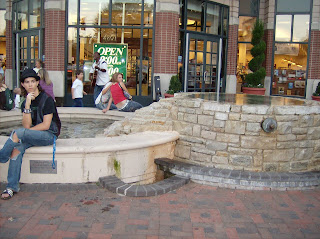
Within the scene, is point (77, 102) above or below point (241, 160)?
above

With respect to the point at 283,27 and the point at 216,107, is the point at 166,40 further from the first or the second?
the point at 216,107

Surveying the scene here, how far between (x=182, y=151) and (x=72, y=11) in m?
9.04

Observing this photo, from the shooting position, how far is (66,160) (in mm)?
5562

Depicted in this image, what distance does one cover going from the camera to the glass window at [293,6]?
17859 mm

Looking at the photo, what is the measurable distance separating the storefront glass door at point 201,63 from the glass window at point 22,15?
6628 millimetres

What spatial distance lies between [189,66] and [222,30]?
2497 millimetres

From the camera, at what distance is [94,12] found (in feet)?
45.9

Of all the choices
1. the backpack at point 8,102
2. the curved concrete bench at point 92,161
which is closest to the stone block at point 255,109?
the curved concrete bench at point 92,161

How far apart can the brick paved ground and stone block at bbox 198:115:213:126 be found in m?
1.13

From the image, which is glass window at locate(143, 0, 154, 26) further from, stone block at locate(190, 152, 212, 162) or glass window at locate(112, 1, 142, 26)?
stone block at locate(190, 152, 212, 162)

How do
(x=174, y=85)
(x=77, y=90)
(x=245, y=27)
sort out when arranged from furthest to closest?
(x=245, y=27), (x=174, y=85), (x=77, y=90)

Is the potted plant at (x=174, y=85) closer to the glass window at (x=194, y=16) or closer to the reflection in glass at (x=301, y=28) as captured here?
the glass window at (x=194, y=16)

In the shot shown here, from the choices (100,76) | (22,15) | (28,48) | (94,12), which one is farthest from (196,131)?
(22,15)

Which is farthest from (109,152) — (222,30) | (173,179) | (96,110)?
(222,30)
